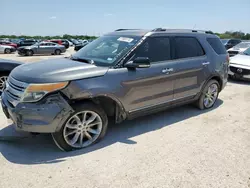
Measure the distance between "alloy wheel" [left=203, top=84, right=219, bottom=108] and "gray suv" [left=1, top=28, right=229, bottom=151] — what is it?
0.75 feet

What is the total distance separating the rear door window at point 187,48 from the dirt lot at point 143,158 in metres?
1.30

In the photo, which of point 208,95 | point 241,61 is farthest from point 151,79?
point 241,61

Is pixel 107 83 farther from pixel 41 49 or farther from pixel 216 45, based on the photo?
pixel 41 49

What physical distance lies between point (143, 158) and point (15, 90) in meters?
1.98

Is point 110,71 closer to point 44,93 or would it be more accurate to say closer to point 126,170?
point 44,93

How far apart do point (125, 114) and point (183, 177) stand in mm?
1344

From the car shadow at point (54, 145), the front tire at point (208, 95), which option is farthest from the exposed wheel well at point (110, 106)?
the front tire at point (208, 95)

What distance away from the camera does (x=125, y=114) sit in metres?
3.56

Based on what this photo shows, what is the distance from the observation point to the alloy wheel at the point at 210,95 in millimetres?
4945

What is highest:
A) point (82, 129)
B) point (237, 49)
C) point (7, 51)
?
point (237, 49)

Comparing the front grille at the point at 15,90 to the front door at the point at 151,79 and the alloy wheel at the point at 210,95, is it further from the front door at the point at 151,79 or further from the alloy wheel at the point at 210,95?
the alloy wheel at the point at 210,95

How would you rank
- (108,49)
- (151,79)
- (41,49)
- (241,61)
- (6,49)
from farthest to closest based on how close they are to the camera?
(6,49)
(41,49)
(241,61)
(108,49)
(151,79)

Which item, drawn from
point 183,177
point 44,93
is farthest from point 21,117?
point 183,177

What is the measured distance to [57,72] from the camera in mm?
3023
